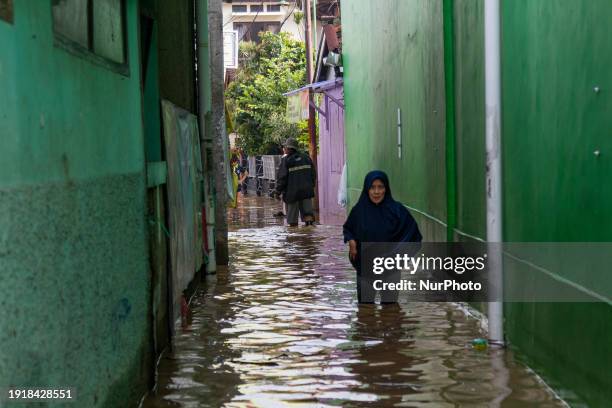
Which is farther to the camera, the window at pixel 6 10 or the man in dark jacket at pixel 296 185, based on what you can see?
the man in dark jacket at pixel 296 185

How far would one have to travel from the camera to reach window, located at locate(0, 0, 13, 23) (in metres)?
3.79

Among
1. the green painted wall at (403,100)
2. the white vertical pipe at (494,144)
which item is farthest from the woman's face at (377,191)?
the white vertical pipe at (494,144)

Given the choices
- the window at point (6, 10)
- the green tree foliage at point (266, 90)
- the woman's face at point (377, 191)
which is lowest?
the woman's face at point (377, 191)

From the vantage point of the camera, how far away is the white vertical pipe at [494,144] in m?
7.96

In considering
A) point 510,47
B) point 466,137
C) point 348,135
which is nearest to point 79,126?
point 510,47

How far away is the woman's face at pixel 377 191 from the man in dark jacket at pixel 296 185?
11737 millimetres

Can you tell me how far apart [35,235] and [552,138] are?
350 cm

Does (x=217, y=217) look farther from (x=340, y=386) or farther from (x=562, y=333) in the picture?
(x=562, y=333)

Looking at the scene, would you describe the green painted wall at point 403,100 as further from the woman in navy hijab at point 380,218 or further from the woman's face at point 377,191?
the woman's face at point 377,191

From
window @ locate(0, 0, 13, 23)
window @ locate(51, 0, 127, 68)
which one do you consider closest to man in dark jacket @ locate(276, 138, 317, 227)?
window @ locate(51, 0, 127, 68)

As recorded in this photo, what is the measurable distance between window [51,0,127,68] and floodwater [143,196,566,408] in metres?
2.15

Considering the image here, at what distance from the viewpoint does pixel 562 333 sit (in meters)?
6.37

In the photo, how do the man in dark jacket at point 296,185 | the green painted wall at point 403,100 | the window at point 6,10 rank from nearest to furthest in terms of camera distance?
the window at point 6,10
the green painted wall at point 403,100
the man in dark jacket at point 296,185

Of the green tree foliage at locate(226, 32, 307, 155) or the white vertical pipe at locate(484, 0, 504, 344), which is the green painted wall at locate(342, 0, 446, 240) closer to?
the white vertical pipe at locate(484, 0, 504, 344)
